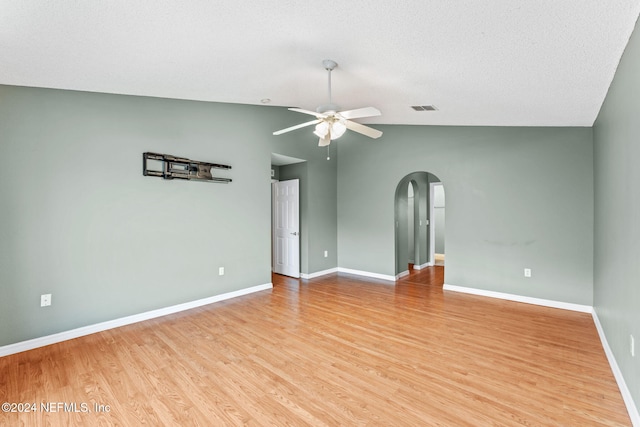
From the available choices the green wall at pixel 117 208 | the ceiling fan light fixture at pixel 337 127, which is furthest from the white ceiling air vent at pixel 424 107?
the green wall at pixel 117 208

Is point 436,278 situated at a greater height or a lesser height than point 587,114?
lesser

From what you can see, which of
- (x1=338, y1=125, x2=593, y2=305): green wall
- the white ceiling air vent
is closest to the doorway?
(x1=338, y1=125, x2=593, y2=305): green wall

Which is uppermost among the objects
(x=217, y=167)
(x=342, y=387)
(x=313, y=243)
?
(x=217, y=167)

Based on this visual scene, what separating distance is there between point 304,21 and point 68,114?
2.82 m

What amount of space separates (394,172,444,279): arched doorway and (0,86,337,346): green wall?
9.07 feet

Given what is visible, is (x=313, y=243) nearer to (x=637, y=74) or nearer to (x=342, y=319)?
(x=342, y=319)

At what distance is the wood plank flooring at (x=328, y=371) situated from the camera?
2.15m

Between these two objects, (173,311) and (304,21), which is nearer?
(304,21)

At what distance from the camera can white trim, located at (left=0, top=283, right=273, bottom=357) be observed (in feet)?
9.99

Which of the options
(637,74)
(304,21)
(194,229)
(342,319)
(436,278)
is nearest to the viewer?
(637,74)

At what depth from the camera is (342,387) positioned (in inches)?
97.3

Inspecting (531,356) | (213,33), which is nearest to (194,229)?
(213,33)

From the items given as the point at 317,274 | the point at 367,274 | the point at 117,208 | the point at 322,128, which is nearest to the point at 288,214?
the point at 317,274

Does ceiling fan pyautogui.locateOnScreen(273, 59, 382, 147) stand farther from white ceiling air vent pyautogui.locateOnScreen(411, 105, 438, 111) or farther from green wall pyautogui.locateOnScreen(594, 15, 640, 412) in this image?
green wall pyautogui.locateOnScreen(594, 15, 640, 412)
